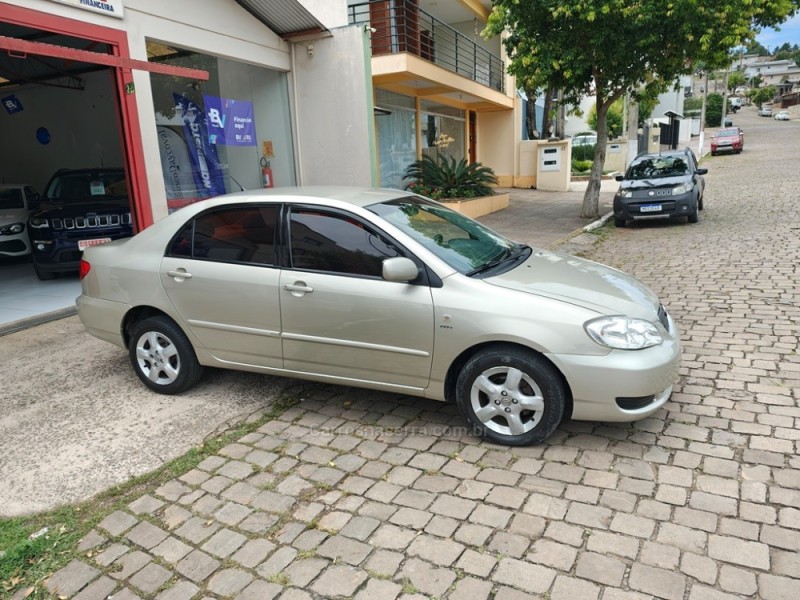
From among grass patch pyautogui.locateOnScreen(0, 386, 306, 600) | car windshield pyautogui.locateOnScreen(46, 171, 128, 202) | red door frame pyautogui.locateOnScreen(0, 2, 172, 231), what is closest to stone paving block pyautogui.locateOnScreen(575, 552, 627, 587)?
grass patch pyautogui.locateOnScreen(0, 386, 306, 600)

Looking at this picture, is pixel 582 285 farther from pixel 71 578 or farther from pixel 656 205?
pixel 656 205

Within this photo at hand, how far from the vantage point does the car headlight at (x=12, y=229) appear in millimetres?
9992

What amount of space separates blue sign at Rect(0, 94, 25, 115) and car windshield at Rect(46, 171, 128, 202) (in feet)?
15.4

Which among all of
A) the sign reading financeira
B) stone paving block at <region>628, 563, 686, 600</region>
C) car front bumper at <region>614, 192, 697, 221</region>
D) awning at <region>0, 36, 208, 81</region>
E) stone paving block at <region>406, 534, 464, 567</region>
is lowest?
stone paving block at <region>406, 534, 464, 567</region>

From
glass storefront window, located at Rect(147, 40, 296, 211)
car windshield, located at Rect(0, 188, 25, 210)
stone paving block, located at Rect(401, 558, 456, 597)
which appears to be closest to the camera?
stone paving block, located at Rect(401, 558, 456, 597)

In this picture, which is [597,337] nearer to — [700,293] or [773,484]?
[773,484]

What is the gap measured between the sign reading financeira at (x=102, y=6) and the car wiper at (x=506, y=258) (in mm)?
5715

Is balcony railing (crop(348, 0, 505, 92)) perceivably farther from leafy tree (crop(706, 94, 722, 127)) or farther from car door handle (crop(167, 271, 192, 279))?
leafy tree (crop(706, 94, 722, 127))

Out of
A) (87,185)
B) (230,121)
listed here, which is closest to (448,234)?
(230,121)

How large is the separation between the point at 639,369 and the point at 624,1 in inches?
397

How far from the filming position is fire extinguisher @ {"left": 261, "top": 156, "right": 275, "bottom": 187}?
1059 cm

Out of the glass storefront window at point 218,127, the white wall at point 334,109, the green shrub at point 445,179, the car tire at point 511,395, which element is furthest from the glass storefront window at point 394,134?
the car tire at point 511,395

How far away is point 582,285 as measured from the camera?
3.98 meters

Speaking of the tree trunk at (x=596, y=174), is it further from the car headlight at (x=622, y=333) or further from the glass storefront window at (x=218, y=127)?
the car headlight at (x=622, y=333)
